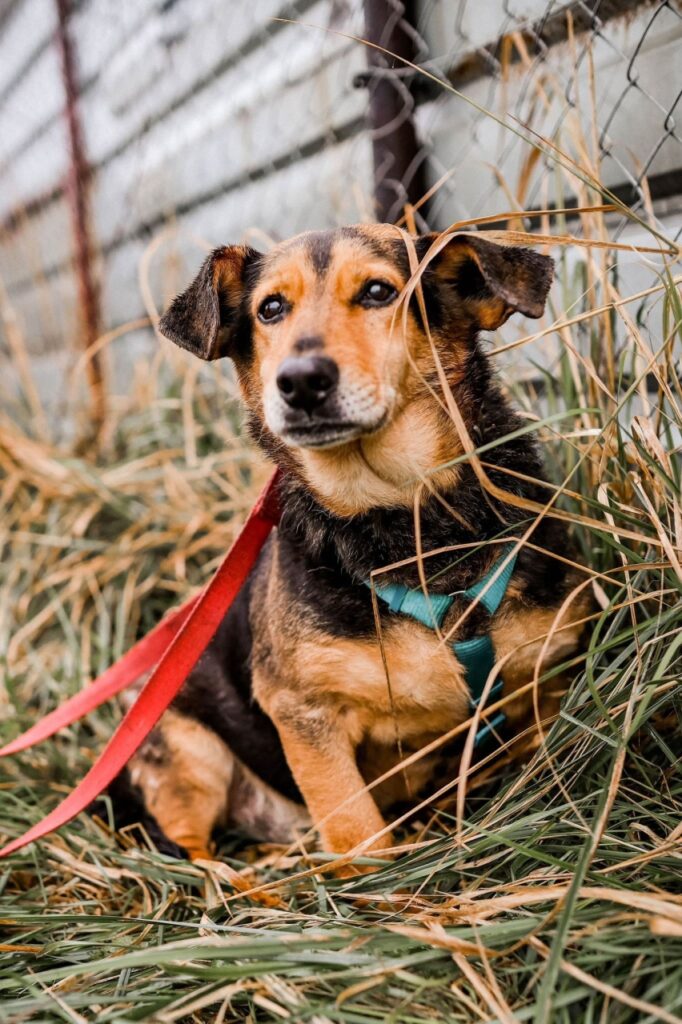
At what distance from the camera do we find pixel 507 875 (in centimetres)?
169

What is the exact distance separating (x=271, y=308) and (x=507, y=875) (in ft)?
4.43

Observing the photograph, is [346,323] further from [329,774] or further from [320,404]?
[329,774]

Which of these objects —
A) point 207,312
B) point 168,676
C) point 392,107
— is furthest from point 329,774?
point 392,107

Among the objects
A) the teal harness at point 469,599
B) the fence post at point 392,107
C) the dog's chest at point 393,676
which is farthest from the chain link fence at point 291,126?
the dog's chest at point 393,676

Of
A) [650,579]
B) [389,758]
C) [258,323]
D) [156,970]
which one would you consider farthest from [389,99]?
[156,970]

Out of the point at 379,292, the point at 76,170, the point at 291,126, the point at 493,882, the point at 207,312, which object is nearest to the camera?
the point at 493,882

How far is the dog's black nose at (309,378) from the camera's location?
1823 mm

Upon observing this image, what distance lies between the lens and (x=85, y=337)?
6.23 meters

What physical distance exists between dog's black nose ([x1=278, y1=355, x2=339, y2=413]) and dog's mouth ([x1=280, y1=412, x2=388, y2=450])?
0.16 ft

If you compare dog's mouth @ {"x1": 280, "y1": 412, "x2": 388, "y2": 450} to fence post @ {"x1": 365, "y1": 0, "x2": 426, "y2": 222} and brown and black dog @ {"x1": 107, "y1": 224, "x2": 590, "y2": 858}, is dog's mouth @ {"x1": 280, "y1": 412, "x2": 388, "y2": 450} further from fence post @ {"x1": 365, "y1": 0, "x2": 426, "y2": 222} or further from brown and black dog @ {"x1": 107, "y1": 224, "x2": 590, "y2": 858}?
fence post @ {"x1": 365, "y1": 0, "x2": 426, "y2": 222}

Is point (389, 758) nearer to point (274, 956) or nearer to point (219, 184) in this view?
point (274, 956)

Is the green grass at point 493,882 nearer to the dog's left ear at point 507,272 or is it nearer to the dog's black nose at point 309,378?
the dog's left ear at point 507,272

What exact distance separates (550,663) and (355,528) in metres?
0.53

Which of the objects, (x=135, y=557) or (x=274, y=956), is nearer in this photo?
(x=274, y=956)
